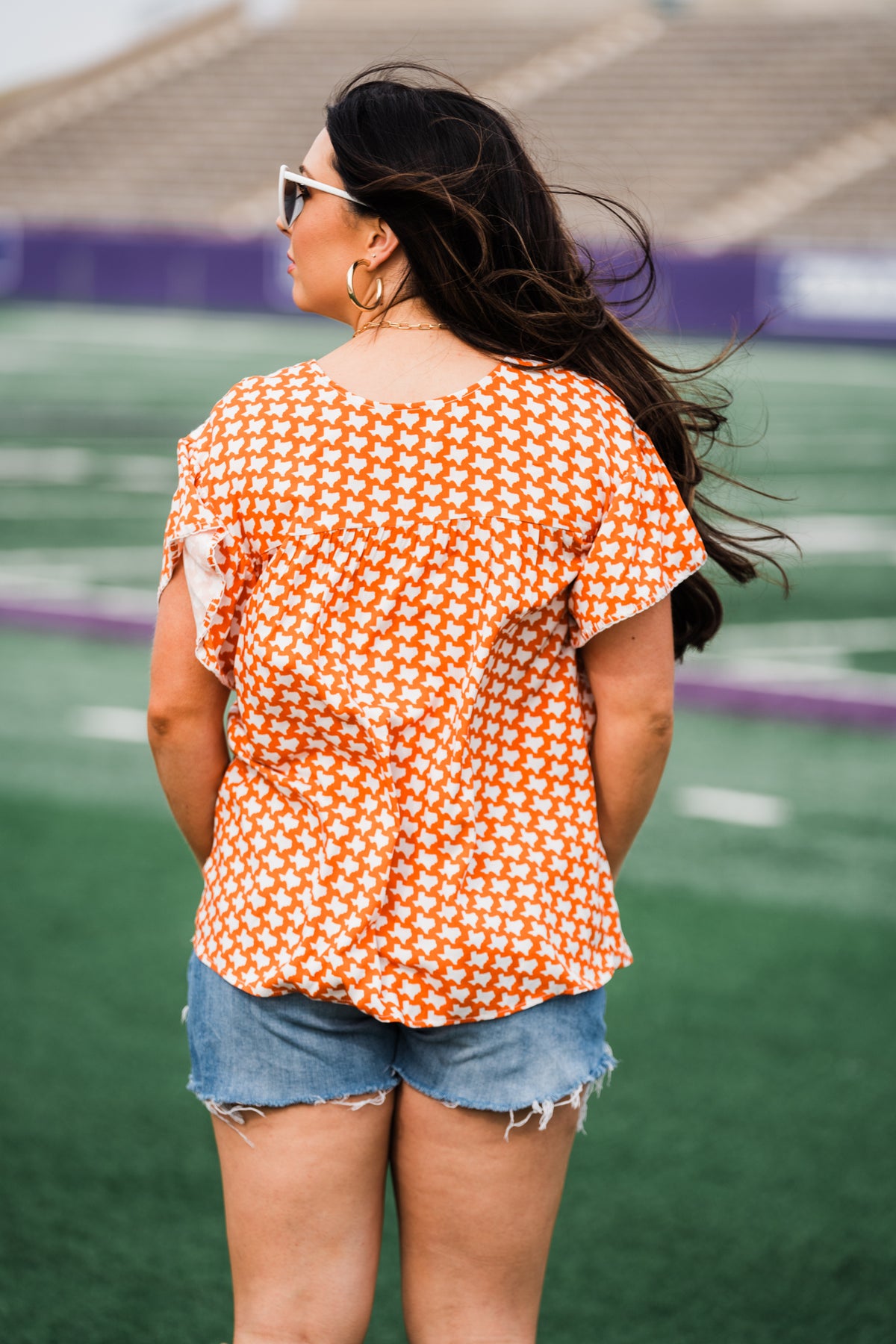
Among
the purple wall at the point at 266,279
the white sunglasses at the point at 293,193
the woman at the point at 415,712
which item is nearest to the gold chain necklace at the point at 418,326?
the woman at the point at 415,712

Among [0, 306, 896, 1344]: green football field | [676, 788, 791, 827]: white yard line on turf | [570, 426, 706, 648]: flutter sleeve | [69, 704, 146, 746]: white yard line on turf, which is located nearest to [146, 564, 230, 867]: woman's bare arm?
[570, 426, 706, 648]: flutter sleeve

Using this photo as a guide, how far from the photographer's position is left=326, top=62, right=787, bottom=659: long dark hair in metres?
1.75

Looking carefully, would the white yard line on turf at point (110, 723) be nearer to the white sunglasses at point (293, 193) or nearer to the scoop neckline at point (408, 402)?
the white sunglasses at point (293, 193)

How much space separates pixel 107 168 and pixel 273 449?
40237 millimetres

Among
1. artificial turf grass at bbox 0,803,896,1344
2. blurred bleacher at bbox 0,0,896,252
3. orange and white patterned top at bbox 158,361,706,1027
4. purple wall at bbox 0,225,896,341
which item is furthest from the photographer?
blurred bleacher at bbox 0,0,896,252

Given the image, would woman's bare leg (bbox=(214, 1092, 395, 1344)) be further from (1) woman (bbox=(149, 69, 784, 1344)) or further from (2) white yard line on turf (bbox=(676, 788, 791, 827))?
(2) white yard line on turf (bbox=(676, 788, 791, 827))

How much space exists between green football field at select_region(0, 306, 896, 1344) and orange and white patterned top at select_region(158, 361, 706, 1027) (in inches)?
24.3

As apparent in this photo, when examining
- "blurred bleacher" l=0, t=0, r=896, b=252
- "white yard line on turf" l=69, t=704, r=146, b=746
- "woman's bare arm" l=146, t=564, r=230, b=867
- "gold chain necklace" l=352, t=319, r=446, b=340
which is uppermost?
"blurred bleacher" l=0, t=0, r=896, b=252

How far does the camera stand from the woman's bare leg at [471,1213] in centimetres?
182

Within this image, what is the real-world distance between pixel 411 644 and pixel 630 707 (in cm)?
31

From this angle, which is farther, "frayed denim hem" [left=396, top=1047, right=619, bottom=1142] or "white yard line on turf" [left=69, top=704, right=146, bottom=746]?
"white yard line on turf" [left=69, top=704, right=146, bottom=746]

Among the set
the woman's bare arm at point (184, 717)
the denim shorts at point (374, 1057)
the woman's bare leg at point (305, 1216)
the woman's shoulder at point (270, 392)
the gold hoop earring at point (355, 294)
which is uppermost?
the gold hoop earring at point (355, 294)

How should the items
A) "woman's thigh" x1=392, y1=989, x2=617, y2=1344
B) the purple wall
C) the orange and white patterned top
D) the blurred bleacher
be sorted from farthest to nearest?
the blurred bleacher
the purple wall
"woman's thigh" x1=392, y1=989, x2=617, y2=1344
the orange and white patterned top

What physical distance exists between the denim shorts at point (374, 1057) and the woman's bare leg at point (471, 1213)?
0.10 feet
